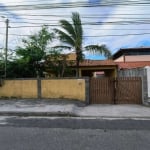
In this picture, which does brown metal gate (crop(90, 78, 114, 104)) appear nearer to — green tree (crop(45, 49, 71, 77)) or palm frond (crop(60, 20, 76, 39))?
green tree (crop(45, 49, 71, 77))

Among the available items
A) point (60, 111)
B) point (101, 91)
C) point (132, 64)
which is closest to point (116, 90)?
point (101, 91)

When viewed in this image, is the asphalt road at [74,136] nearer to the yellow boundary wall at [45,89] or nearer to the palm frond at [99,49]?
the yellow boundary wall at [45,89]

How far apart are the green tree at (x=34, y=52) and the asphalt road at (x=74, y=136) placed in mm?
12114

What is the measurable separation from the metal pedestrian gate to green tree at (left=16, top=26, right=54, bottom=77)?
6195mm

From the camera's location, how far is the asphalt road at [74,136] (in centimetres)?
763

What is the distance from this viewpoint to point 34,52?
23906mm

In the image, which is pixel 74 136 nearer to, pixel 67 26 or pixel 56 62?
pixel 56 62

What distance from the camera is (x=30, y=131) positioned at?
9695 millimetres

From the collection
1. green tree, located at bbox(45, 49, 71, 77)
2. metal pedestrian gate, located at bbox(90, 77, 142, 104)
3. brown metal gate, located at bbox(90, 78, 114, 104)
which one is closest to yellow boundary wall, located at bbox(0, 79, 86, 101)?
brown metal gate, located at bbox(90, 78, 114, 104)

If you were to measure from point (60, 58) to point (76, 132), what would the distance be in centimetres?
1620

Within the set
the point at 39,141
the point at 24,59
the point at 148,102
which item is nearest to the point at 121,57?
the point at 24,59

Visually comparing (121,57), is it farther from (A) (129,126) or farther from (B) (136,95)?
(A) (129,126)

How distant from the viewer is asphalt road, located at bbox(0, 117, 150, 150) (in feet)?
25.0

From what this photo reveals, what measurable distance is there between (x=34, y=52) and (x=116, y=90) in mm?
7958
